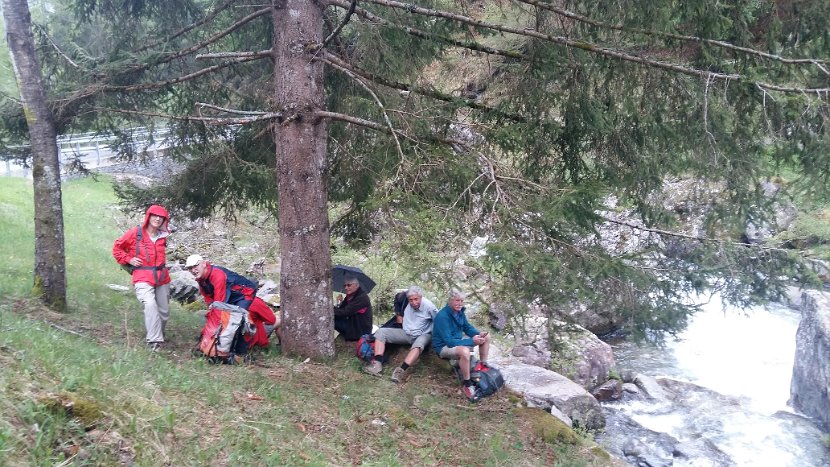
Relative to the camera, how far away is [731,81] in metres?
6.04

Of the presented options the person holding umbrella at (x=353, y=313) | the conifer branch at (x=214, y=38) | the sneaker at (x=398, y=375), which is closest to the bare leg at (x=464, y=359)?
the sneaker at (x=398, y=375)

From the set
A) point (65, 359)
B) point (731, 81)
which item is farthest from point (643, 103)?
point (65, 359)

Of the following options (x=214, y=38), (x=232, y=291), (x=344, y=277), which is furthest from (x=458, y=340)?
(x=214, y=38)

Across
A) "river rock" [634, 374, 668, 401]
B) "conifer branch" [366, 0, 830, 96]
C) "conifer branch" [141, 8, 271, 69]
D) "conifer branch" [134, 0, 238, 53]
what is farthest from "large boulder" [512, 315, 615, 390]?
"conifer branch" [134, 0, 238, 53]

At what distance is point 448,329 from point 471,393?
0.85 m

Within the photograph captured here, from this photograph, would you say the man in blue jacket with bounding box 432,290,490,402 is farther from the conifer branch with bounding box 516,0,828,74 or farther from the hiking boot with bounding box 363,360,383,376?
the conifer branch with bounding box 516,0,828,74

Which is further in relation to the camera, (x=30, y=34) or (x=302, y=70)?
(x=30, y=34)

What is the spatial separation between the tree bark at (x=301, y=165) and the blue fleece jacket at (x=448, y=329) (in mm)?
1441

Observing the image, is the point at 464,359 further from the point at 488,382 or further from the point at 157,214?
the point at 157,214

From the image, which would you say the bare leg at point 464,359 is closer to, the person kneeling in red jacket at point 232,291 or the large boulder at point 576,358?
the person kneeling in red jacket at point 232,291

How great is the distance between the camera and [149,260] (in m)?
7.48

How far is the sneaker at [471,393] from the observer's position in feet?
26.2

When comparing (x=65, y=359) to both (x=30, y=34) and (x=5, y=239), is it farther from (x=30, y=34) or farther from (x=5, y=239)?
(x=5, y=239)

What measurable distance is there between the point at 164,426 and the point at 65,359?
4.60 ft
